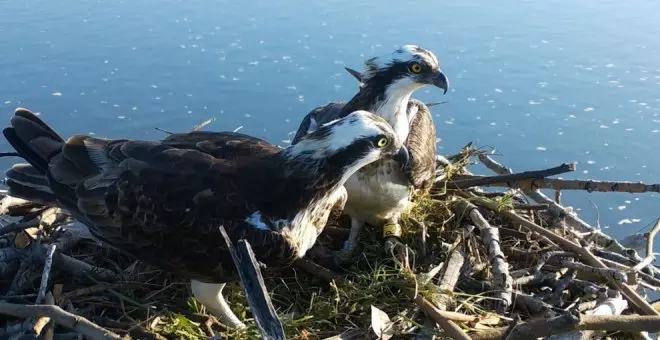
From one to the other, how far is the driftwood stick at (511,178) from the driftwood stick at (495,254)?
0.24 metres

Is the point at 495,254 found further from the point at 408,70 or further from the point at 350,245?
the point at 408,70

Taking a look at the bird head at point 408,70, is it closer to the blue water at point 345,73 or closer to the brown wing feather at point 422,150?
the brown wing feather at point 422,150

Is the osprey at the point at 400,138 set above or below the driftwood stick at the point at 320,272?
above

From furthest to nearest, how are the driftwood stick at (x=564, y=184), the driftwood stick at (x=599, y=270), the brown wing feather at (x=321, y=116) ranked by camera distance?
1. the brown wing feather at (x=321, y=116)
2. the driftwood stick at (x=564, y=184)
3. the driftwood stick at (x=599, y=270)

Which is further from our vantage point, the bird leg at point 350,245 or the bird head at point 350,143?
the bird leg at point 350,245

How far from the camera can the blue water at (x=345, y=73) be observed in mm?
8070

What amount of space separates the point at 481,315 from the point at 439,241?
35.0 inches

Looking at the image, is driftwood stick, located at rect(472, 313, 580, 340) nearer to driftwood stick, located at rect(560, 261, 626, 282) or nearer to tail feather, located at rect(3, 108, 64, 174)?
driftwood stick, located at rect(560, 261, 626, 282)

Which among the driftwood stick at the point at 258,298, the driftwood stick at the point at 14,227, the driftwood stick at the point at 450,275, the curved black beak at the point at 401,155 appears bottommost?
the driftwood stick at the point at 450,275

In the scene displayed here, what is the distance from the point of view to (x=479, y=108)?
28.2 ft

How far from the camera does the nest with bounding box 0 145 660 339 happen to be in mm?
3912

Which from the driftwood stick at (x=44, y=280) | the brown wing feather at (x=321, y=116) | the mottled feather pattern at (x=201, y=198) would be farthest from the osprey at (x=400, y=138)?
the driftwood stick at (x=44, y=280)

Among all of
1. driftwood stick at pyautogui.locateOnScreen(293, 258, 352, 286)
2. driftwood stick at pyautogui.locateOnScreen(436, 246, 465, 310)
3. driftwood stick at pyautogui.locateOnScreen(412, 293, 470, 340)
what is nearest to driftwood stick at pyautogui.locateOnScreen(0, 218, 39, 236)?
driftwood stick at pyautogui.locateOnScreen(293, 258, 352, 286)

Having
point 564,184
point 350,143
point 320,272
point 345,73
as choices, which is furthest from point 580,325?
point 345,73
